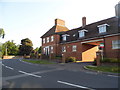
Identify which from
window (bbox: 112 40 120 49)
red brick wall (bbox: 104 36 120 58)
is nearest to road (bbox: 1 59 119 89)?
red brick wall (bbox: 104 36 120 58)

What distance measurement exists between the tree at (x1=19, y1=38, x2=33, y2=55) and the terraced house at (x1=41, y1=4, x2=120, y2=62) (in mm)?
23758

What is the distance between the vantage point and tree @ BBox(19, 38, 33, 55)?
5472 cm

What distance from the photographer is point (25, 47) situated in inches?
2179

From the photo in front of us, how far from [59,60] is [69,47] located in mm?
5185

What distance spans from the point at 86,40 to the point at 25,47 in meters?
40.5

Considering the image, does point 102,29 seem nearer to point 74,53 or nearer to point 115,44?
point 115,44

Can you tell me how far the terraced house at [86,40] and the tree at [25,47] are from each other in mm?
23758

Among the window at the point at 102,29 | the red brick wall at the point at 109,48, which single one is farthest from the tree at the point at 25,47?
the red brick wall at the point at 109,48

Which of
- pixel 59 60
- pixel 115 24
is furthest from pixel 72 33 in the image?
pixel 115 24

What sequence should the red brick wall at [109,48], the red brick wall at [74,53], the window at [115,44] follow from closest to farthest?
the red brick wall at [109,48] < the window at [115,44] < the red brick wall at [74,53]

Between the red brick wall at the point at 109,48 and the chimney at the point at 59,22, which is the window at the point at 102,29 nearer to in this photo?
the red brick wall at the point at 109,48

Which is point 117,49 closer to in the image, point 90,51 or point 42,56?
point 90,51

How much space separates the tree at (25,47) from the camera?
180ft

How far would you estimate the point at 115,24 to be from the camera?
63.0 feet
